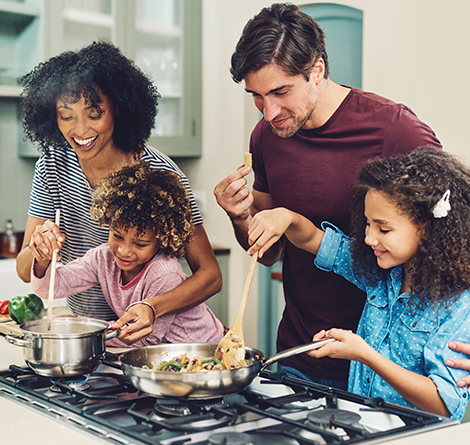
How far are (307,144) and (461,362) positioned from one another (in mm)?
698

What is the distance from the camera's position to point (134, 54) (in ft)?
11.6

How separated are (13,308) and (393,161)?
1095 mm

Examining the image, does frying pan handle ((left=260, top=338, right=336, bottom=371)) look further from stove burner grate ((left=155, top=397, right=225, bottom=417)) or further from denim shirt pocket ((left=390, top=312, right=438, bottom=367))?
denim shirt pocket ((left=390, top=312, right=438, bottom=367))

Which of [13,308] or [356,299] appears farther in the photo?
[13,308]

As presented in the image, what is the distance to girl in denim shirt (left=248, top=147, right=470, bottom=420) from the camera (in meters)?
1.22

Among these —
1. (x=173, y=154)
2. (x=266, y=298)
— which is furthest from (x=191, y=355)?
(x=173, y=154)

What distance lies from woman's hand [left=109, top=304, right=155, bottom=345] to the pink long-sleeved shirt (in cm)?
22

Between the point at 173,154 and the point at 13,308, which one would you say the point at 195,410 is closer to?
the point at 13,308

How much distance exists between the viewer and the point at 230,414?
971 mm

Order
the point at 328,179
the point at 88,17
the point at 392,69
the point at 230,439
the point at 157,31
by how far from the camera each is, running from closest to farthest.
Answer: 1. the point at 230,439
2. the point at 328,179
3. the point at 392,69
4. the point at 88,17
5. the point at 157,31

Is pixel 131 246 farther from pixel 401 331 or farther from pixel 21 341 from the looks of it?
pixel 401 331

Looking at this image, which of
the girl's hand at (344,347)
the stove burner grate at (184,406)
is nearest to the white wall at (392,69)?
the girl's hand at (344,347)

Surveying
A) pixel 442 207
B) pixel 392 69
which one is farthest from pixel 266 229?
pixel 392 69

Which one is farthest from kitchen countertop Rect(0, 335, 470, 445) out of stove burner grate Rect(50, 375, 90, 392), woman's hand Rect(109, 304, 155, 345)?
woman's hand Rect(109, 304, 155, 345)
